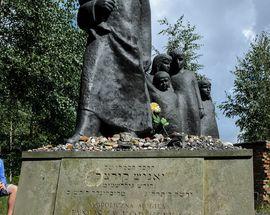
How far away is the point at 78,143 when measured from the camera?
191 inches

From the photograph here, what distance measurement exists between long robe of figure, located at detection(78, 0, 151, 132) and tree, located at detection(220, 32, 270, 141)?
26935 mm

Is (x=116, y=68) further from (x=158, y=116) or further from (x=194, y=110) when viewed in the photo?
(x=194, y=110)

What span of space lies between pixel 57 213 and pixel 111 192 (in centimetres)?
46

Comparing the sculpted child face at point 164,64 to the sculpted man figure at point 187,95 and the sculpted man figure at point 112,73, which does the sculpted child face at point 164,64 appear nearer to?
the sculpted man figure at point 187,95

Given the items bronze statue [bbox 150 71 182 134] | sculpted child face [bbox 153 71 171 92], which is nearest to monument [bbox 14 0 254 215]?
bronze statue [bbox 150 71 182 134]

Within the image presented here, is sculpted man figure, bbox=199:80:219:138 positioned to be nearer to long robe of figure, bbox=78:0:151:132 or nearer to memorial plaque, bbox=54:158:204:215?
long robe of figure, bbox=78:0:151:132

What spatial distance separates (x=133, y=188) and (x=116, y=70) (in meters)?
1.76

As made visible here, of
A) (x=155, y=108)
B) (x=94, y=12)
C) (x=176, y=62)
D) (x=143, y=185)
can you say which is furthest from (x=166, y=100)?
(x=143, y=185)

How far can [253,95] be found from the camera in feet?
109

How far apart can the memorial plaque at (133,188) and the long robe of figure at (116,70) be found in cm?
114

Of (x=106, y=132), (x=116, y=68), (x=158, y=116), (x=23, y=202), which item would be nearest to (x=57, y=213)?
(x=23, y=202)

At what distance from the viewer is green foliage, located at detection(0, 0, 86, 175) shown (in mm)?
18203

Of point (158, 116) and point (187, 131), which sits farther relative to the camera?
point (187, 131)

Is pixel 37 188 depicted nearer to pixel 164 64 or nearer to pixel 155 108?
pixel 155 108
